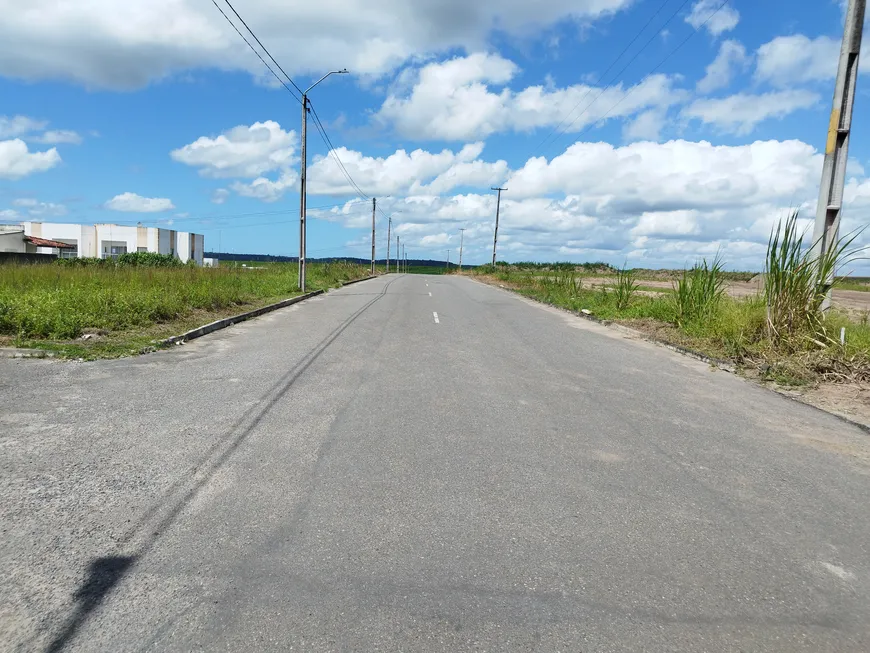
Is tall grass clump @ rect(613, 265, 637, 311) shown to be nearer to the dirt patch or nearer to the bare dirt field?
the bare dirt field

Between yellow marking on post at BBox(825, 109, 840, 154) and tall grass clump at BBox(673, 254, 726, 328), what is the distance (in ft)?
12.8

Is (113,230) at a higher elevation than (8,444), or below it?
higher

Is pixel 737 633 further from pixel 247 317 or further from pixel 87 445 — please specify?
pixel 247 317

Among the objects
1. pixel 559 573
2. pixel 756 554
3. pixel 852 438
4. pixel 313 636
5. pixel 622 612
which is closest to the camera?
pixel 313 636

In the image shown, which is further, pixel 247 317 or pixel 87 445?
pixel 247 317

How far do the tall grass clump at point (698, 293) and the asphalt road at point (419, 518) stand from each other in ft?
19.7

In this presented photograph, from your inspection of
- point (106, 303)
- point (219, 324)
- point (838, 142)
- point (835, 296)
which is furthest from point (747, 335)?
point (835, 296)

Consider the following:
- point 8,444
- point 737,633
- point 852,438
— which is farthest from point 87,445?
point 852,438

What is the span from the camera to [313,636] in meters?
2.68

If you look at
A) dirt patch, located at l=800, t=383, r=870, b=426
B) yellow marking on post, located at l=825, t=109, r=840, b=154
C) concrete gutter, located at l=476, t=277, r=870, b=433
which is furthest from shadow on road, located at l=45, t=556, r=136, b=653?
yellow marking on post, located at l=825, t=109, r=840, b=154

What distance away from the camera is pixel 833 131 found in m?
9.95

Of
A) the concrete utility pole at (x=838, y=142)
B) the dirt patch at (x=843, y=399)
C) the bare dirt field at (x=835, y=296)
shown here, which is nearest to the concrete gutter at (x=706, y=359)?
the dirt patch at (x=843, y=399)

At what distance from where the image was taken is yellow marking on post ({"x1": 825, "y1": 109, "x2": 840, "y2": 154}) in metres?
9.89

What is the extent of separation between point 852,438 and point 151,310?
12.1 m
